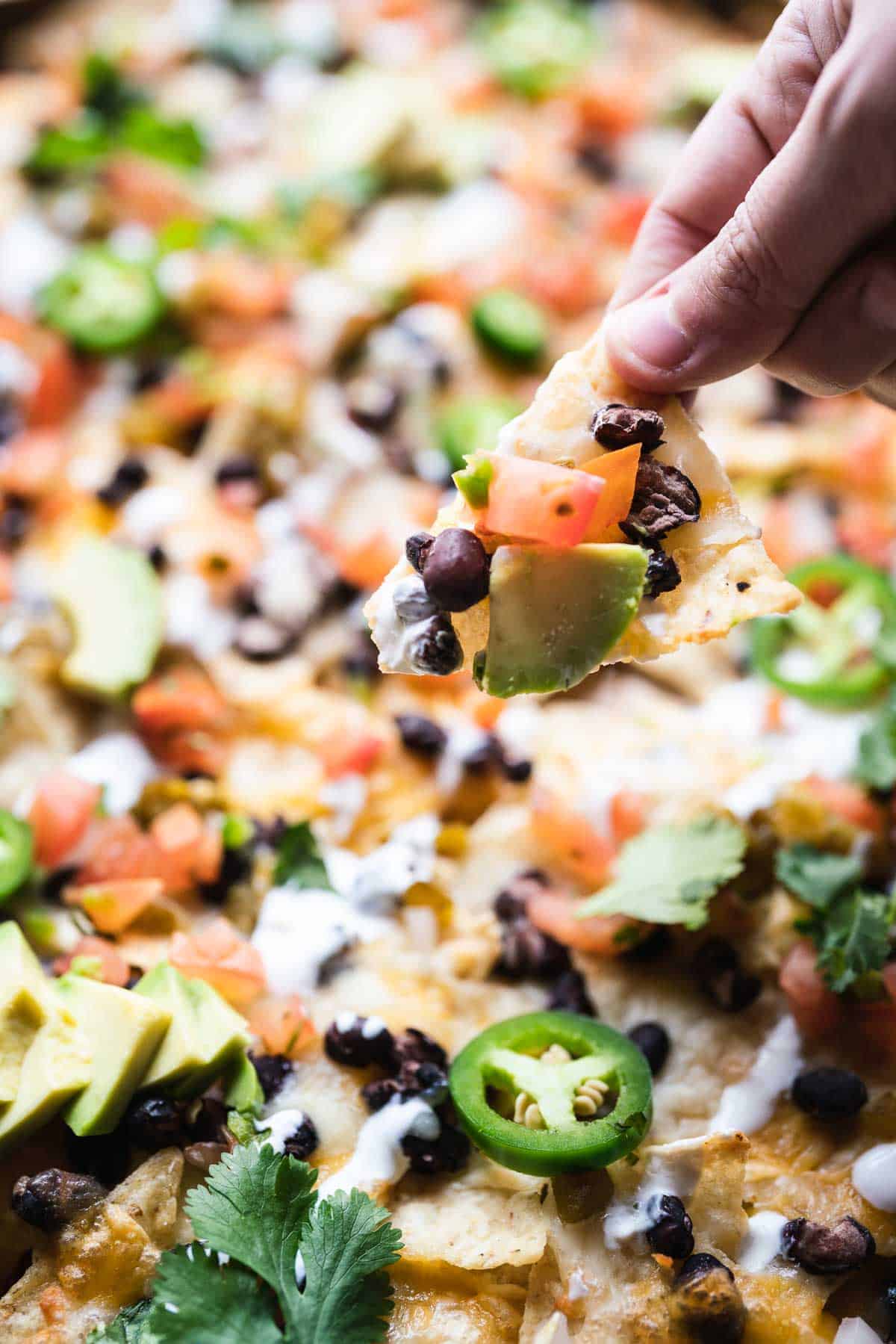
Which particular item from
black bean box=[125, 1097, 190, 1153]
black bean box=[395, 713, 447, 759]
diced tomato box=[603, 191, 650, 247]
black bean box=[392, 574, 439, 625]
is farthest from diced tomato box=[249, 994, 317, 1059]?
diced tomato box=[603, 191, 650, 247]

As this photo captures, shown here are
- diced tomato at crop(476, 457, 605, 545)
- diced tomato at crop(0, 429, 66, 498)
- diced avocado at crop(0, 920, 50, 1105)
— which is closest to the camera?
diced tomato at crop(476, 457, 605, 545)

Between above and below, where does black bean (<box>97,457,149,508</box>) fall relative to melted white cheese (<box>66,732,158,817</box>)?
above

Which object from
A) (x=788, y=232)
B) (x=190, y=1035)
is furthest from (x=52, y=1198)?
(x=788, y=232)

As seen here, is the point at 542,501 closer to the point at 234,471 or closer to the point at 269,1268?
the point at 269,1268

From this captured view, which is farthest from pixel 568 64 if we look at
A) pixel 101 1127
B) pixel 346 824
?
pixel 101 1127

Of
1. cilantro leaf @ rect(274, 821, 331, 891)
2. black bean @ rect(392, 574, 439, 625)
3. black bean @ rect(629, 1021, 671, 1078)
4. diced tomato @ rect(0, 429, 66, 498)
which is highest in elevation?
black bean @ rect(392, 574, 439, 625)

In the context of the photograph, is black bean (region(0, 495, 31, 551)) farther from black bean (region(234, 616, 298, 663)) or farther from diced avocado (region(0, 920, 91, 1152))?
diced avocado (region(0, 920, 91, 1152))
